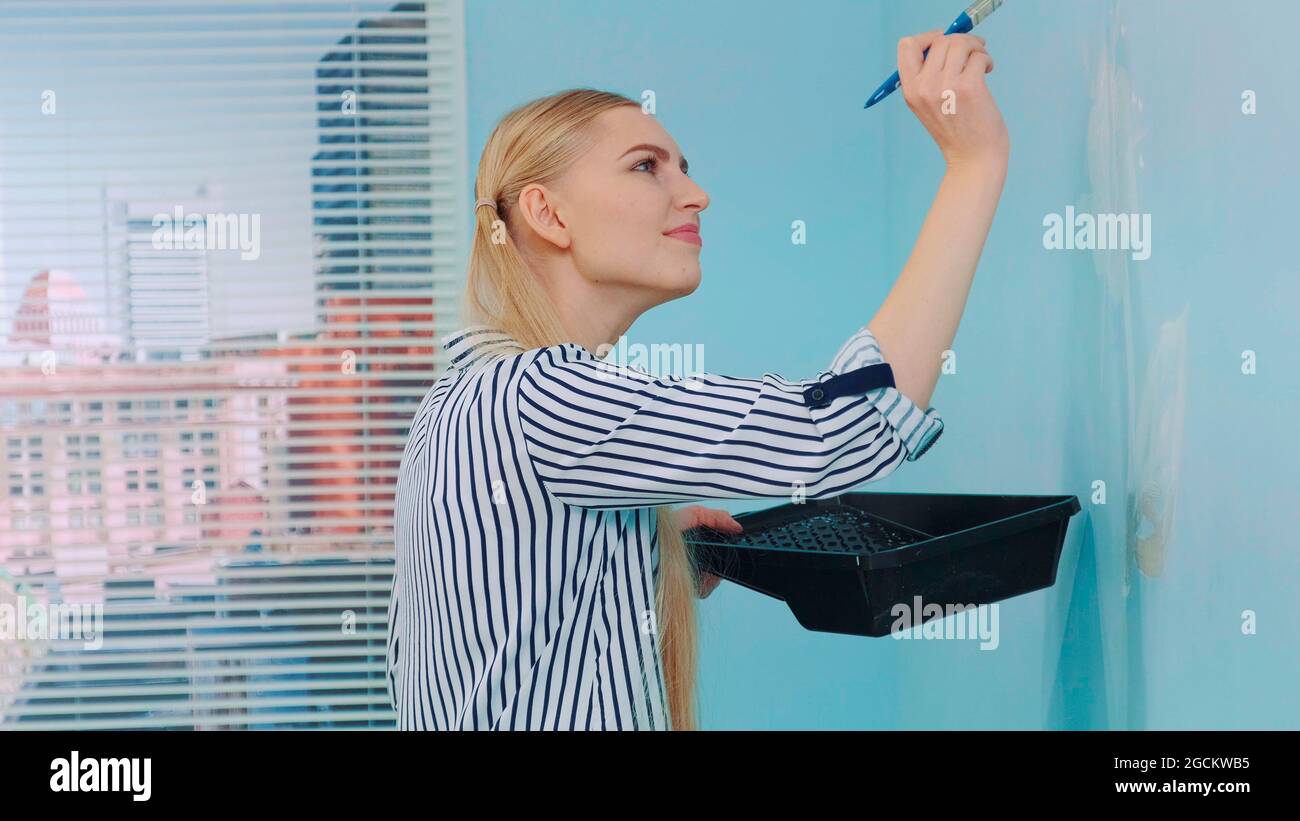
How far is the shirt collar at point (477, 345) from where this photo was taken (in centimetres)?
91

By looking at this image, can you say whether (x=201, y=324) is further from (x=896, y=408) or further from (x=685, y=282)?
(x=896, y=408)

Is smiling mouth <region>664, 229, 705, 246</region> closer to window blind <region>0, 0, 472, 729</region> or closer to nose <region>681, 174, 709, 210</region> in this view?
nose <region>681, 174, 709, 210</region>

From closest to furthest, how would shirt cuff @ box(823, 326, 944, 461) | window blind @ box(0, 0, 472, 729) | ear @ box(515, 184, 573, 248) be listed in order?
shirt cuff @ box(823, 326, 944, 461)
ear @ box(515, 184, 573, 248)
window blind @ box(0, 0, 472, 729)

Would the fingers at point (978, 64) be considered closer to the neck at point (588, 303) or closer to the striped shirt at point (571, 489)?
the striped shirt at point (571, 489)

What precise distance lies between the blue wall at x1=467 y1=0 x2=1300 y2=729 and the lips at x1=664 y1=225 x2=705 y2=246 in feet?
1.26

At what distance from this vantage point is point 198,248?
203cm

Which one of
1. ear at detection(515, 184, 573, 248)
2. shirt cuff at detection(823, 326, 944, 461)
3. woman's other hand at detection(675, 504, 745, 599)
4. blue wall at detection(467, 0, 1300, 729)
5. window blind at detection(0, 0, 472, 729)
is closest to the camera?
shirt cuff at detection(823, 326, 944, 461)

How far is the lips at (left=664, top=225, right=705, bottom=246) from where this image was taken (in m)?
0.99

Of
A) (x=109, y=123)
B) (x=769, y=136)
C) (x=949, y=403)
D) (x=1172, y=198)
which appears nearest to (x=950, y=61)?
(x=1172, y=198)

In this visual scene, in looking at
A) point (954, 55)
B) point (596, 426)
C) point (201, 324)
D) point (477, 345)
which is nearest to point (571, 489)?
point (596, 426)

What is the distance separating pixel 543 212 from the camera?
99 centimetres

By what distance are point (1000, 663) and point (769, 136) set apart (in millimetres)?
874

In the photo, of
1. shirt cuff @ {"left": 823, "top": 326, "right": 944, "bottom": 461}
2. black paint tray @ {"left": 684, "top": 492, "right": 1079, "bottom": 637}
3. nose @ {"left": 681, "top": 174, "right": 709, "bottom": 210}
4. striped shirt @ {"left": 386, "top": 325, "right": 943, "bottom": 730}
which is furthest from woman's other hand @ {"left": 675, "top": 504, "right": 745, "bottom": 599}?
shirt cuff @ {"left": 823, "top": 326, "right": 944, "bottom": 461}
